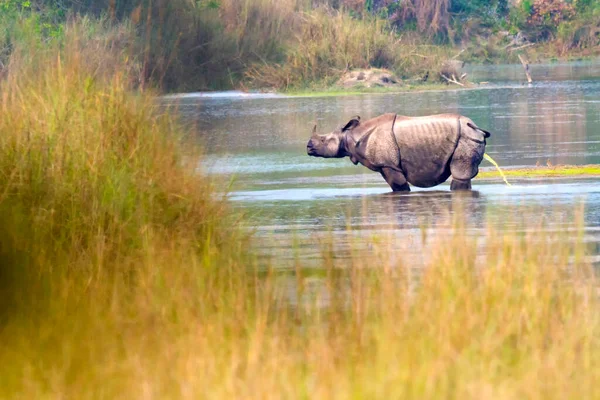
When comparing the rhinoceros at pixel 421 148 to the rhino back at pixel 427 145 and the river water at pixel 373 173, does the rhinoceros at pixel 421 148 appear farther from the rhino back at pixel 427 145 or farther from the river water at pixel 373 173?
the river water at pixel 373 173

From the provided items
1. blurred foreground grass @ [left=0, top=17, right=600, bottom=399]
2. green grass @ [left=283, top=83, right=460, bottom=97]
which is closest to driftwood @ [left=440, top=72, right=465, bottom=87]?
green grass @ [left=283, top=83, right=460, bottom=97]

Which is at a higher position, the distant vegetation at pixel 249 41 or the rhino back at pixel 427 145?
the rhino back at pixel 427 145

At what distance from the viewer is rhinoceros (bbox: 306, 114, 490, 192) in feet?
50.0

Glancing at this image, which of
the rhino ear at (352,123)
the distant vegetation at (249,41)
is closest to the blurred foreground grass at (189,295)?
the rhino ear at (352,123)

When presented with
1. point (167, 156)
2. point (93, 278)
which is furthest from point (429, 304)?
point (167, 156)

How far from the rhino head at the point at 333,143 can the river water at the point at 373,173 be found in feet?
1.36

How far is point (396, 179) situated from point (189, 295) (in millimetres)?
8428

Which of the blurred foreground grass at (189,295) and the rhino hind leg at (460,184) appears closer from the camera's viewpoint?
the blurred foreground grass at (189,295)

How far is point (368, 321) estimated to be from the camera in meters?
6.89

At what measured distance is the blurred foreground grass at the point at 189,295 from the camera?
585cm

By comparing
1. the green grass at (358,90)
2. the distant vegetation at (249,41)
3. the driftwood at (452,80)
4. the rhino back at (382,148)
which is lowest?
the driftwood at (452,80)

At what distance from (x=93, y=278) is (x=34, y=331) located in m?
1.13

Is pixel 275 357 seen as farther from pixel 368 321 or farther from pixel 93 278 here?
pixel 93 278

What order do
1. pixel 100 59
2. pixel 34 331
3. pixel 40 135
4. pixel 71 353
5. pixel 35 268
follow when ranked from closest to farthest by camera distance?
pixel 71 353
pixel 34 331
pixel 35 268
pixel 40 135
pixel 100 59
